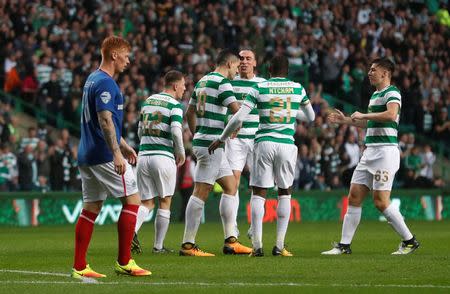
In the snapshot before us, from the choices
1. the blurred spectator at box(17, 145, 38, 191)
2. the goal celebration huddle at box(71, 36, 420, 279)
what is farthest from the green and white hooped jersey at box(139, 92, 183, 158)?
the blurred spectator at box(17, 145, 38, 191)

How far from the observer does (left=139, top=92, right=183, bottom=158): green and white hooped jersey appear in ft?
51.1

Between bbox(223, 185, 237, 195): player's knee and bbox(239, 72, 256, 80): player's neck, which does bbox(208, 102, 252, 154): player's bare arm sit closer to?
bbox(223, 185, 237, 195): player's knee

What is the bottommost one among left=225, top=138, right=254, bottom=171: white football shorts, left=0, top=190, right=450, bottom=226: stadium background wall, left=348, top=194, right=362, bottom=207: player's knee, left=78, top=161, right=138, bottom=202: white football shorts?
left=0, top=190, right=450, bottom=226: stadium background wall

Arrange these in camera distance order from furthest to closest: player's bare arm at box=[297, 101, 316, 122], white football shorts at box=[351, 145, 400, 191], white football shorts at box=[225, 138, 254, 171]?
white football shorts at box=[225, 138, 254, 171] → white football shorts at box=[351, 145, 400, 191] → player's bare arm at box=[297, 101, 316, 122]

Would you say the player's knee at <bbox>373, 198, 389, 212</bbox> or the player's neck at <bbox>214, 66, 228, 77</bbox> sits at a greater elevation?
the player's neck at <bbox>214, 66, 228, 77</bbox>

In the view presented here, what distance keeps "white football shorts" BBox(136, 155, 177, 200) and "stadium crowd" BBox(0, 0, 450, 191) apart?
32.3 feet

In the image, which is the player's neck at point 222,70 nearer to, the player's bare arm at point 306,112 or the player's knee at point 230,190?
the player's bare arm at point 306,112

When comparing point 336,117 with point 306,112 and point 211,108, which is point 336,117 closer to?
point 306,112

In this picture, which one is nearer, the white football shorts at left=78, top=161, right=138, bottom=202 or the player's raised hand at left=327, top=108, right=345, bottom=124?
the white football shorts at left=78, top=161, right=138, bottom=202

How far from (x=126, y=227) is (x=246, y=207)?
15784 millimetres

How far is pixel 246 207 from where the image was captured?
27.6 meters

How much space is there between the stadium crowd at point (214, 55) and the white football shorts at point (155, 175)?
9.85 metres

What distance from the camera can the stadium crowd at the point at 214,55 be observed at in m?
27.4

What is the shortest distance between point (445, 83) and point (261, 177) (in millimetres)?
20238
